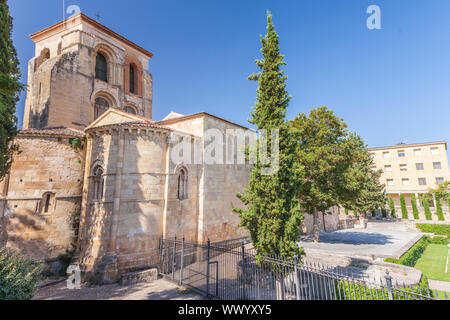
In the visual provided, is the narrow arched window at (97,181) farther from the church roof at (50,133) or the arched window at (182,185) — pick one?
the arched window at (182,185)

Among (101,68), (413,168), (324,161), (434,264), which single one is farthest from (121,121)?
(413,168)

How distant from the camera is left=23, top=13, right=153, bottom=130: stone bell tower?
1617 centimetres

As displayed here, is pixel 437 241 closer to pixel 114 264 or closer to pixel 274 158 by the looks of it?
pixel 274 158

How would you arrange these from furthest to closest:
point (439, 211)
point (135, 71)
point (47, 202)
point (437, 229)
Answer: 1. point (439, 211)
2. point (437, 229)
3. point (135, 71)
4. point (47, 202)

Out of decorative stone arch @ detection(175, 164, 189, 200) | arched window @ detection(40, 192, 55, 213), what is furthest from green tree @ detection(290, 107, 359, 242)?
arched window @ detection(40, 192, 55, 213)

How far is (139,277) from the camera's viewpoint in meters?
10.1

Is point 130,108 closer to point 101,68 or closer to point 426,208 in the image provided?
point 101,68

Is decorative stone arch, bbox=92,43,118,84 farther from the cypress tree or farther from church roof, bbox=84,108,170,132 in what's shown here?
the cypress tree

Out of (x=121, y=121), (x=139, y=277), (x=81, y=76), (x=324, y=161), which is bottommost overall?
(x=139, y=277)

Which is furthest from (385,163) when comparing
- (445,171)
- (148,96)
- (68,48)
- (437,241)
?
(68,48)

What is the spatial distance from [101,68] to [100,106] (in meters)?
3.68

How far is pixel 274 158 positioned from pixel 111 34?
823 inches

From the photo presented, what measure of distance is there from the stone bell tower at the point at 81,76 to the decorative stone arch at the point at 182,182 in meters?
9.72

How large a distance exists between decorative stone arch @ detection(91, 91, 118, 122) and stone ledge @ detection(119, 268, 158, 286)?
13.7 meters
